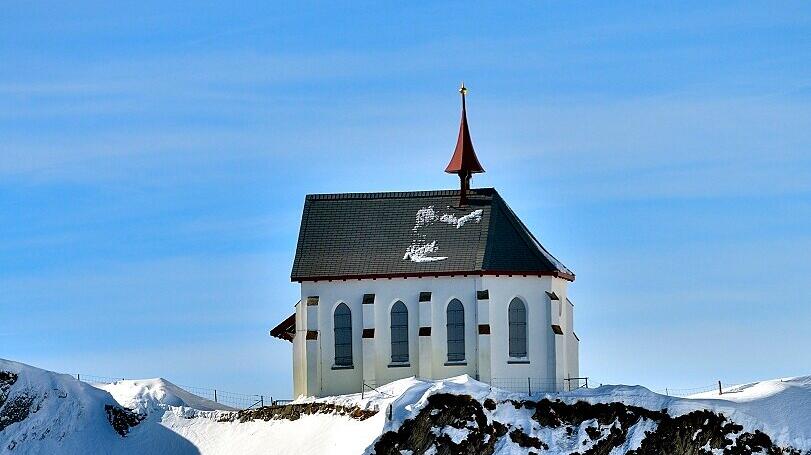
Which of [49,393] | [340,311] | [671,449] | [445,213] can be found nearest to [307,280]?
[340,311]

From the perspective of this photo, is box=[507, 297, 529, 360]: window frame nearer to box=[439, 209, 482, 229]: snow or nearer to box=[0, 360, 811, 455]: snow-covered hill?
box=[439, 209, 482, 229]: snow

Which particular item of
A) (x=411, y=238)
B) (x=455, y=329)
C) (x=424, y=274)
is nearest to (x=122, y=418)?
(x=424, y=274)

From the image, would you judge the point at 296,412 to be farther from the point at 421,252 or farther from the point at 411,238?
the point at 411,238

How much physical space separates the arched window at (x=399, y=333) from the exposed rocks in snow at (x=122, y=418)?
13.5 meters

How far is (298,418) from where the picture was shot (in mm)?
86625

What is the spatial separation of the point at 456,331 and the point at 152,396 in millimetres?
16949

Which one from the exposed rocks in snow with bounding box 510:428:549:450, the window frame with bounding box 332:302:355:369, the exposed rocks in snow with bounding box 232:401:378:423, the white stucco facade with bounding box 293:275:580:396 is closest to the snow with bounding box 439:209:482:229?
the white stucco facade with bounding box 293:275:580:396

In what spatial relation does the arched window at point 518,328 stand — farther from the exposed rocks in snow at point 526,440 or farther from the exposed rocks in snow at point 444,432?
the exposed rocks in snow at point 526,440

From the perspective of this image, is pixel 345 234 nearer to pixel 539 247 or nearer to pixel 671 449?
pixel 539 247

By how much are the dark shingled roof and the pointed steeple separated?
1.96ft

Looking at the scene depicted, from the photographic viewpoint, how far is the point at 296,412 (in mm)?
87000

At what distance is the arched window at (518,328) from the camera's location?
8975 centimetres

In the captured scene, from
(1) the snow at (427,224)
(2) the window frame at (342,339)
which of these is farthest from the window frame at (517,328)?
(2) the window frame at (342,339)

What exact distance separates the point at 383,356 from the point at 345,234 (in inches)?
282
